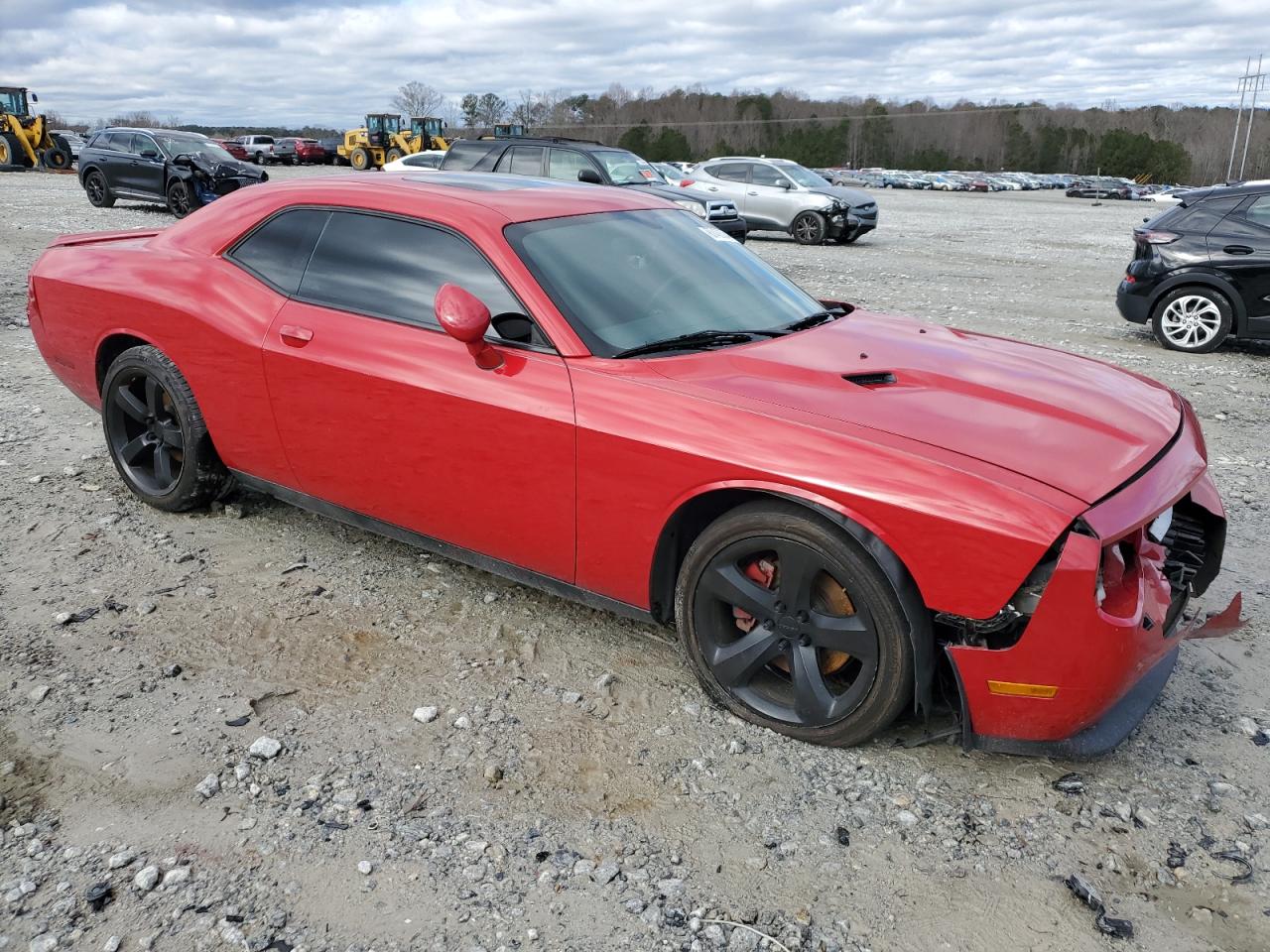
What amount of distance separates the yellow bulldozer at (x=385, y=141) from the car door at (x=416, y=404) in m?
42.7

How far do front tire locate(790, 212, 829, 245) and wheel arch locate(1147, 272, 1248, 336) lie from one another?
32.1 ft

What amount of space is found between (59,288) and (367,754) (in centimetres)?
317

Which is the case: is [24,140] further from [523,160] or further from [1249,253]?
[1249,253]

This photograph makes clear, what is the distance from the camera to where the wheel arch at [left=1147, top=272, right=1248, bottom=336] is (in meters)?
8.91

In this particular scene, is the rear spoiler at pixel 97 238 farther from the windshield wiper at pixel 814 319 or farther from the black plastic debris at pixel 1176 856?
the black plastic debris at pixel 1176 856

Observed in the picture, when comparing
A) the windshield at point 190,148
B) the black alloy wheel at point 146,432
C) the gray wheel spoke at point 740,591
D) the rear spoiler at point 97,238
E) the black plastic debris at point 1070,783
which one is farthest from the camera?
the windshield at point 190,148

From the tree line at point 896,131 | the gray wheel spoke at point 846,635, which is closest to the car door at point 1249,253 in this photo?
the gray wheel spoke at point 846,635

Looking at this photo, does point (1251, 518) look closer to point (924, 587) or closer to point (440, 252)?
point (924, 587)

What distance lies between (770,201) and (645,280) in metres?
16.1

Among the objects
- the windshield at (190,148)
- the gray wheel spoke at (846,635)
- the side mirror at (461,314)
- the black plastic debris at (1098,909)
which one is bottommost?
the black plastic debris at (1098,909)

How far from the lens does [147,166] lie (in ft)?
61.4

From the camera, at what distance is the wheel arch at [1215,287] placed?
29.2ft

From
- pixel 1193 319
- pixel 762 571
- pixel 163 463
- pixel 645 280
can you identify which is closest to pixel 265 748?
pixel 762 571

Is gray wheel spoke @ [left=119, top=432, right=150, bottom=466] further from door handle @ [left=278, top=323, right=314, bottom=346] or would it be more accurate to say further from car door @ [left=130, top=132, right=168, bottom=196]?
car door @ [left=130, top=132, right=168, bottom=196]
